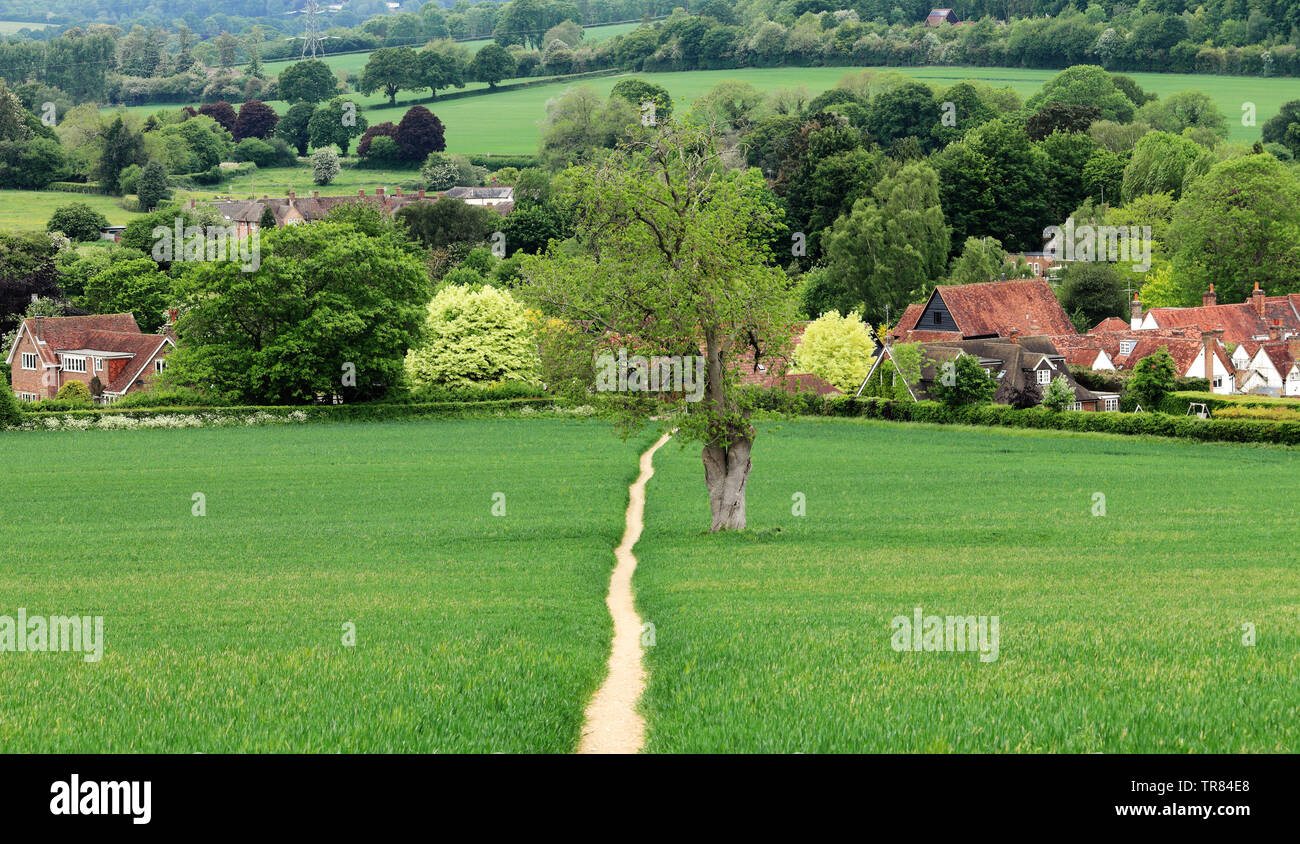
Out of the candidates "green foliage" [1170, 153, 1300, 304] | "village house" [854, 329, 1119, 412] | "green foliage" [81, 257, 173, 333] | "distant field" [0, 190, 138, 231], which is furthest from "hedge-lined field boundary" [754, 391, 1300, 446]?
Result: "distant field" [0, 190, 138, 231]

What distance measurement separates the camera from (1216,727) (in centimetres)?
1291

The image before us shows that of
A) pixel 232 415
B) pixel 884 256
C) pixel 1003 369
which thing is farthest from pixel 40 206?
pixel 1003 369

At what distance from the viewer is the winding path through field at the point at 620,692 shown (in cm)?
1429

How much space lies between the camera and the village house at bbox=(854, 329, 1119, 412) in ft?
265

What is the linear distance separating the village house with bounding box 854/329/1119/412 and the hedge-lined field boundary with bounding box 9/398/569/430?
1976cm

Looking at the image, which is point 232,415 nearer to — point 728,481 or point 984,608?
point 728,481

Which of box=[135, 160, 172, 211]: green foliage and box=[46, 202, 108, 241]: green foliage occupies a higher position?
box=[135, 160, 172, 211]: green foliage

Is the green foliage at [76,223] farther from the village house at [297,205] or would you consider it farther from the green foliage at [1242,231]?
the green foliage at [1242,231]

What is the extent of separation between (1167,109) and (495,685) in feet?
602

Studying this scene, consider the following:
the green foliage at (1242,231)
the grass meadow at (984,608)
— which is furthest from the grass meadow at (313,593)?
the green foliage at (1242,231)

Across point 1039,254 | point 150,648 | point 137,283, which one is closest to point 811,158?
point 1039,254

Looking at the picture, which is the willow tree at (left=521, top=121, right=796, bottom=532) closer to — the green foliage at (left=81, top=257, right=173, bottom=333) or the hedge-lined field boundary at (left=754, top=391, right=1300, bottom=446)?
the hedge-lined field boundary at (left=754, top=391, right=1300, bottom=446)

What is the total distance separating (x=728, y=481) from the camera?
3684cm

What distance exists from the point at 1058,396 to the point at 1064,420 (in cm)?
533
